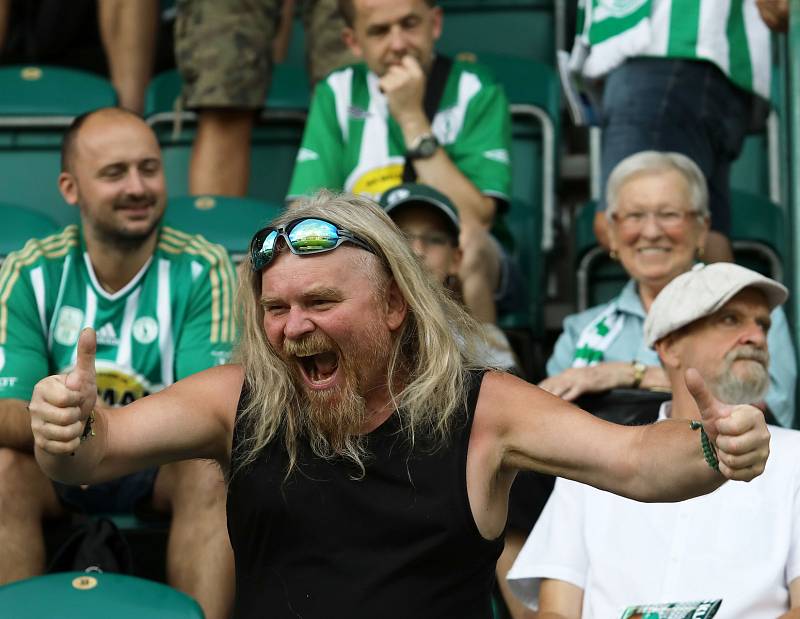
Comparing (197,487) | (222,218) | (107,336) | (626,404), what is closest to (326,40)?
(222,218)

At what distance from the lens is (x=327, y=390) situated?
2537 millimetres

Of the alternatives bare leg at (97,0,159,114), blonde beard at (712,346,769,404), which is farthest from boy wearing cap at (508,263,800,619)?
bare leg at (97,0,159,114)

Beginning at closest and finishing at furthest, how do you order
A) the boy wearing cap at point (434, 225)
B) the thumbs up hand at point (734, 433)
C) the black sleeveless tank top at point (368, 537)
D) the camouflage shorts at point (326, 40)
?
1. the thumbs up hand at point (734, 433)
2. the black sleeveless tank top at point (368, 537)
3. the boy wearing cap at point (434, 225)
4. the camouflage shorts at point (326, 40)

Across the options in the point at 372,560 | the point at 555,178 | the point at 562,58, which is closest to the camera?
the point at 372,560

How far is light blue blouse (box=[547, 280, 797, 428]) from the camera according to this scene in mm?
3699

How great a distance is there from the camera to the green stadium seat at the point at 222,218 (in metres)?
4.68

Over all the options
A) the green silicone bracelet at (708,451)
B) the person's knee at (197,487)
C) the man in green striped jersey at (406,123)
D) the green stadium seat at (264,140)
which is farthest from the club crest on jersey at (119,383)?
the green silicone bracelet at (708,451)

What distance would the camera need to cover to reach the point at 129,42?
5.76 metres

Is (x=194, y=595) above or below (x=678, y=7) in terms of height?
below

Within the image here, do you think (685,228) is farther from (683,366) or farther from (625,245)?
(683,366)

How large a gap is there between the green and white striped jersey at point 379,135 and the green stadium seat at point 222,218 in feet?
0.63

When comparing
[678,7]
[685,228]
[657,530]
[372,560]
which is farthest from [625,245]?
[372,560]

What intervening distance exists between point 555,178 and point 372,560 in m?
3.30

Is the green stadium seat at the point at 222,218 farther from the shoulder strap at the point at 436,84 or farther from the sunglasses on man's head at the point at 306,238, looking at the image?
the sunglasses on man's head at the point at 306,238
